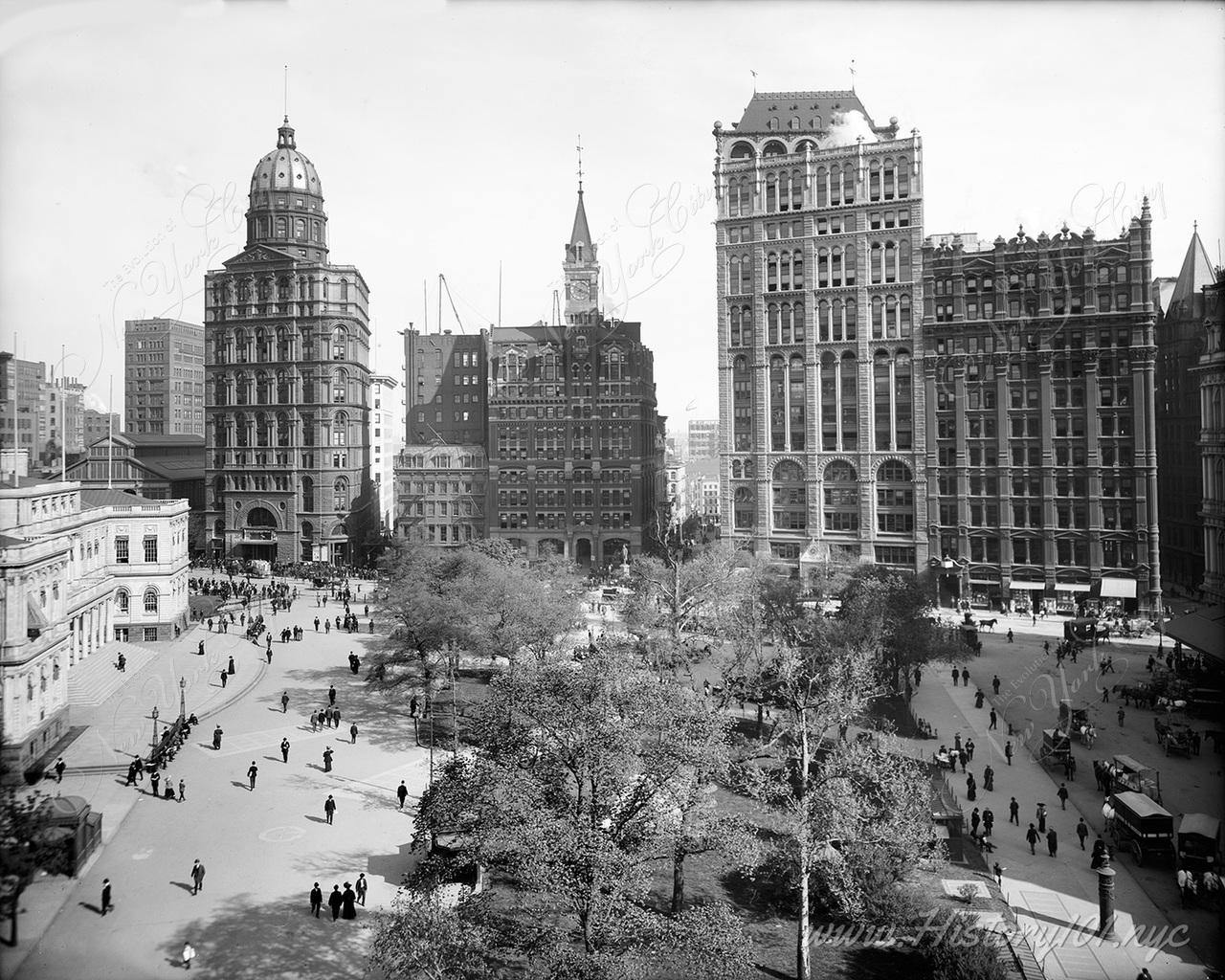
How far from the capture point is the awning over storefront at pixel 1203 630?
178 feet

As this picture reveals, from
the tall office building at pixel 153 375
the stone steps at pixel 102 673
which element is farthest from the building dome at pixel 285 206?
the stone steps at pixel 102 673

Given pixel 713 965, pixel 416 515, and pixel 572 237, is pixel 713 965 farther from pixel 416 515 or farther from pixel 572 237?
pixel 572 237

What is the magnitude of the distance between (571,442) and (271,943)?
80.8 metres

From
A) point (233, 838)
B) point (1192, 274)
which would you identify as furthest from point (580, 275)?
point (233, 838)

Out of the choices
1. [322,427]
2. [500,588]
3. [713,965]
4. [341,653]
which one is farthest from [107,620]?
[713,965]

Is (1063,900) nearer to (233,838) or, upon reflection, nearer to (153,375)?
(233,838)

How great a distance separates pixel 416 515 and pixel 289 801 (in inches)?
2795

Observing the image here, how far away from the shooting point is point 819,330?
93.9 m

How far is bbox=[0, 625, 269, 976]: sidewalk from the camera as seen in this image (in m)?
32.0

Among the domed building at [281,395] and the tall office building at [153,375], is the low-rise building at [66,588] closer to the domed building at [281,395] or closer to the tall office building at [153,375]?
the domed building at [281,395]

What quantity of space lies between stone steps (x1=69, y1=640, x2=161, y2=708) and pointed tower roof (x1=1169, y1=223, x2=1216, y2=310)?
4109 inches

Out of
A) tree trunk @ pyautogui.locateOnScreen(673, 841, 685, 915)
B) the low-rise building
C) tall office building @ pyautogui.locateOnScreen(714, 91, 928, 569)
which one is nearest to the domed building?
the low-rise building

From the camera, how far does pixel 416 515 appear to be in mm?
111750

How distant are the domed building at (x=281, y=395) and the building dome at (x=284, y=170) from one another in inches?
8.6
